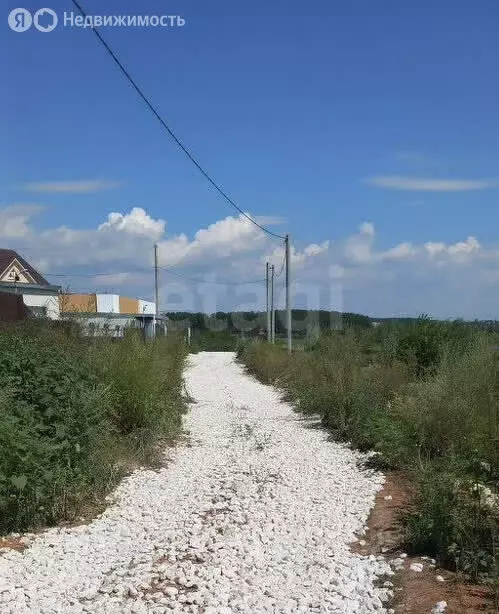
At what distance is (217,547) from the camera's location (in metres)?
6.00

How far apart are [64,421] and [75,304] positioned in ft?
19.3

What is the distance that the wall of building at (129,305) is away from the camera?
5333 centimetres

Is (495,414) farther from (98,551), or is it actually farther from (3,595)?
(3,595)

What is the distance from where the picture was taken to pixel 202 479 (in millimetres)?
8672

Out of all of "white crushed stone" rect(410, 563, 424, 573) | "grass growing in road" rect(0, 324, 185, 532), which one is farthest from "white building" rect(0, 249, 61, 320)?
"white crushed stone" rect(410, 563, 424, 573)

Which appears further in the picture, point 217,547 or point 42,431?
point 42,431

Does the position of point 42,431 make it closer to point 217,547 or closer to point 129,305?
point 217,547

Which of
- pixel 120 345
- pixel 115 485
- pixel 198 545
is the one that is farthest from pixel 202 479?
pixel 120 345

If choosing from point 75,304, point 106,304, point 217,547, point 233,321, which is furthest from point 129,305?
point 217,547

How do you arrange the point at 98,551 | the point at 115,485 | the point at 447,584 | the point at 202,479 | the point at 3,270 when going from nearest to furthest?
the point at 447,584
the point at 98,551
the point at 115,485
the point at 202,479
the point at 3,270

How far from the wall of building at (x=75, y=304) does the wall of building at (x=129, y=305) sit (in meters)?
39.0

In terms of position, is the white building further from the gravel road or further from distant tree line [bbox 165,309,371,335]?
the gravel road

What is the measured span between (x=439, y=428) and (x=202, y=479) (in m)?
3.04

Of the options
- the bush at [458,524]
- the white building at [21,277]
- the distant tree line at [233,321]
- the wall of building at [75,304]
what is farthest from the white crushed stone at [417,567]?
the distant tree line at [233,321]
